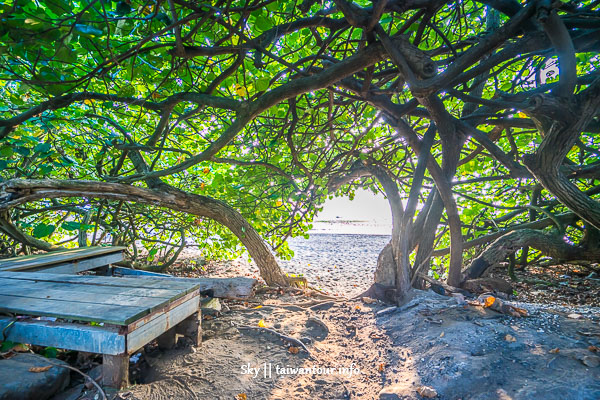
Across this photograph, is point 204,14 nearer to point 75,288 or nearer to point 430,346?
point 75,288

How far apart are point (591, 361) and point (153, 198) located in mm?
4442

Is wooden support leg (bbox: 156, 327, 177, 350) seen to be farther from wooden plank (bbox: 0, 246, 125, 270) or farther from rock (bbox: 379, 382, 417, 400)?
wooden plank (bbox: 0, 246, 125, 270)

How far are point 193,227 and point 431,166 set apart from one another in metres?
5.21

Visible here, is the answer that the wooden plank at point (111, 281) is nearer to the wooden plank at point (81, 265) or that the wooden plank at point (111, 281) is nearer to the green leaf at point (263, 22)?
the wooden plank at point (81, 265)

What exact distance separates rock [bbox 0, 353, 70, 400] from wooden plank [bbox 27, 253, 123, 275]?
172 centimetres

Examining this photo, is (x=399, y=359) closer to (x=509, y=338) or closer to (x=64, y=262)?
(x=509, y=338)

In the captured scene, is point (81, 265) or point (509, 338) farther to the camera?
point (81, 265)

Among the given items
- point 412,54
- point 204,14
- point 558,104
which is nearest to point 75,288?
point 204,14

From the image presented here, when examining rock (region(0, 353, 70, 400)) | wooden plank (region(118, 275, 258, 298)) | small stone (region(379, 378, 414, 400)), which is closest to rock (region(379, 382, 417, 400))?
small stone (region(379, 378, 414, 400))

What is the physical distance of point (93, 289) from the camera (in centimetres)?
212

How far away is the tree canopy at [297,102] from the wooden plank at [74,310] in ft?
2.39

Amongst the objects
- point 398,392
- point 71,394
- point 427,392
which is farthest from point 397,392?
point 71,394

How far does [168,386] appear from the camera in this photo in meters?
1.77

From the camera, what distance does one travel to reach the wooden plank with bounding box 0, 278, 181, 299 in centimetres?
205
